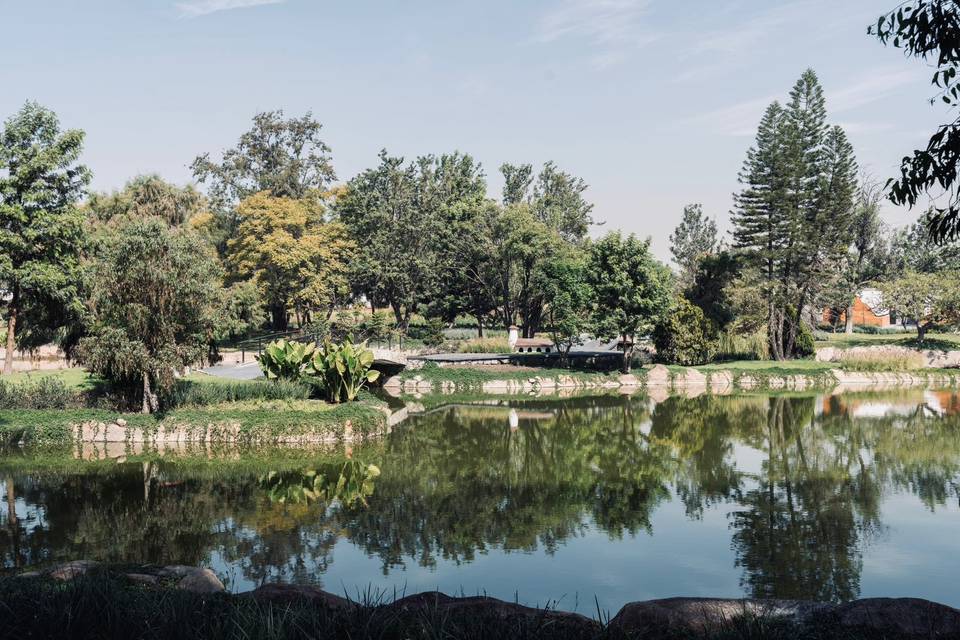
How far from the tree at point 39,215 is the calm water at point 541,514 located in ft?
41.5

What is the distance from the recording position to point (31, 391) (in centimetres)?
2477

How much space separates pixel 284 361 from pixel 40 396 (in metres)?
7.48

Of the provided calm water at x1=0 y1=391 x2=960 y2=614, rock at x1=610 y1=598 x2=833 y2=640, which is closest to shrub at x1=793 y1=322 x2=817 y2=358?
calm water at x1=0 y1=391 x2=960 y2=614

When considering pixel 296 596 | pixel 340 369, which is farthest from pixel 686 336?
pixel 296 596

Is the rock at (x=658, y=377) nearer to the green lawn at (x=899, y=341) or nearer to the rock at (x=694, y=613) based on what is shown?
the green lawn at (x=899, y=341)

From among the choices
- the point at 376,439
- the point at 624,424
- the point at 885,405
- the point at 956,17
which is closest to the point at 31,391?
the point at 376,439

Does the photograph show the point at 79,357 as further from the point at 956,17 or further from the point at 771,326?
the point at 771,326

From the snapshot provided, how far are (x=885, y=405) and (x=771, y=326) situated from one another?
16320 mm

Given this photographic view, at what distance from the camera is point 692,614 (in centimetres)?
772

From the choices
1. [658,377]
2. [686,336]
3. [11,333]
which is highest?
[11,333]

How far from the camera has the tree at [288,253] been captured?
52062 millimetres

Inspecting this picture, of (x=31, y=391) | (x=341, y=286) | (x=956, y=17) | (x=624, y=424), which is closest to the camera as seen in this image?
(x=956, y=17)

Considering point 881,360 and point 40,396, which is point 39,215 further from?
point 881,360

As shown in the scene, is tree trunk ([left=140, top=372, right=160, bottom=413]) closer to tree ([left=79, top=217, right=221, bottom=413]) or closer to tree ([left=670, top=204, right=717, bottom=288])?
tree ([left=79, top=217, right=221, bottom=413])
